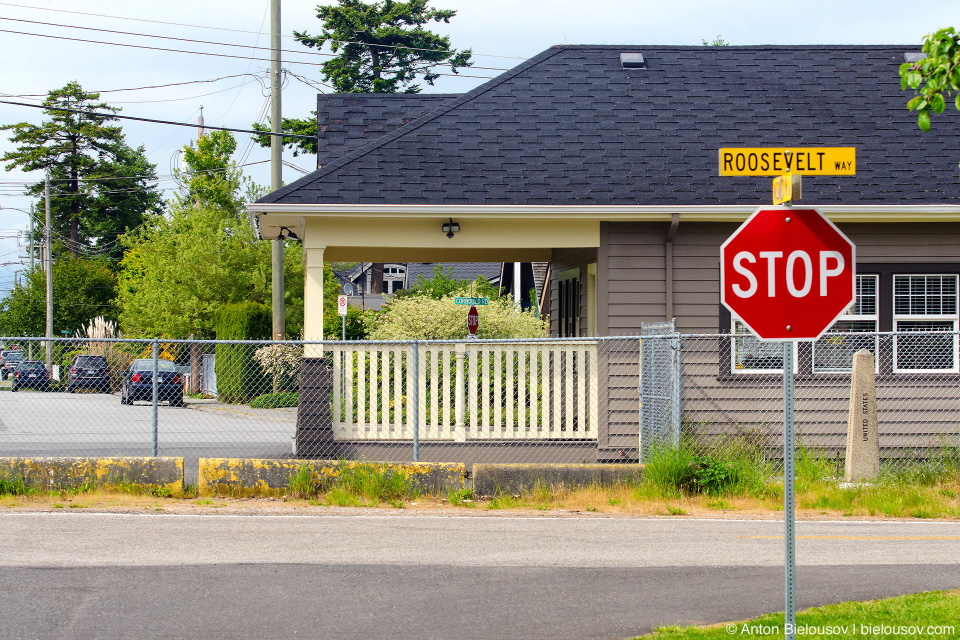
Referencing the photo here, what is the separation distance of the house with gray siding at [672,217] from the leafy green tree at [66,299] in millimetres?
47345

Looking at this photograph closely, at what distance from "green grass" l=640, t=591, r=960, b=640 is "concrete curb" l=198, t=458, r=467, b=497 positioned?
520cm

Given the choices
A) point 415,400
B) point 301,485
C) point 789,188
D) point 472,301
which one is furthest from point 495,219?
point 789,188

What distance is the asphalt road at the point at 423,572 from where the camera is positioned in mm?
5980

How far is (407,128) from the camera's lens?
14.1 meters

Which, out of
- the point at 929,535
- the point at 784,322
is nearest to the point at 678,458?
the point at 929,535

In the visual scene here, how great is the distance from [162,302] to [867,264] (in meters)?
25.0

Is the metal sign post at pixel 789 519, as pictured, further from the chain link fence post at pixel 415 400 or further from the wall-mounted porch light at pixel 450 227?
the wall-mounted porch light at pixel 450 227

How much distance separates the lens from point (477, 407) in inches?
492

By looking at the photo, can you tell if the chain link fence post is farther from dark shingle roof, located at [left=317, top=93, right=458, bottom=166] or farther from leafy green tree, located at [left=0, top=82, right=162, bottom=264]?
leafy green tree, located at [left=0, top=82, right=162, bottom=264]

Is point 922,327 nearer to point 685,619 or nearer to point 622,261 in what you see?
point 622,261

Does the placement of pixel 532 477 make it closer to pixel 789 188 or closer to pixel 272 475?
pixel 272 475

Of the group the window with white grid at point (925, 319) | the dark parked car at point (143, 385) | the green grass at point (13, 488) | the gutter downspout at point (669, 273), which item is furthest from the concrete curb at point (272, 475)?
the window with white grid at point (925, 319)

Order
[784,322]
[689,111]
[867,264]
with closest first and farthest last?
[784,322], [867,264], [689,111]

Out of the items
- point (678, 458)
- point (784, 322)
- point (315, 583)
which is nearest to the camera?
point (784, 322)
